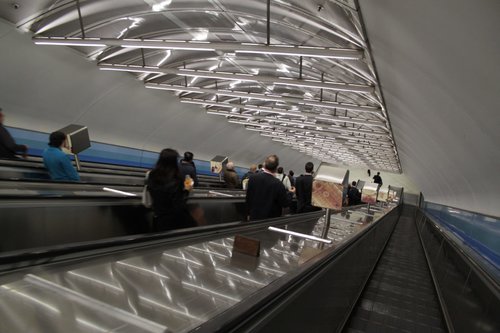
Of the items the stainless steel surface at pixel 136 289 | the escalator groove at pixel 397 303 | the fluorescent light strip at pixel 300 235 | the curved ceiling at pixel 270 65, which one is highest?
the curved ceiling at pixel 270 65

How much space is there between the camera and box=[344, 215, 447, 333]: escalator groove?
15.1ft

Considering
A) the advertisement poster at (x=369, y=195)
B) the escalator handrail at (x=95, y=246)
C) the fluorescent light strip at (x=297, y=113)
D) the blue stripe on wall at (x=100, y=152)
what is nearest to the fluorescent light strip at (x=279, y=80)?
the advertisement poster at (x=369, y=195)

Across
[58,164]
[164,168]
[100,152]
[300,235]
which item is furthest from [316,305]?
[100,152]

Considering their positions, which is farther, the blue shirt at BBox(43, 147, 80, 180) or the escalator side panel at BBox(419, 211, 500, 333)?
the blue shirt at BBox(43, 147, 80, 180)

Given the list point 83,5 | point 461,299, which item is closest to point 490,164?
point 461,299

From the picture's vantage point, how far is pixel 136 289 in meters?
1.75

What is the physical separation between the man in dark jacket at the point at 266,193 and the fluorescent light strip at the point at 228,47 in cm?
540

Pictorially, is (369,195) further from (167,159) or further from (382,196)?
(167,159)

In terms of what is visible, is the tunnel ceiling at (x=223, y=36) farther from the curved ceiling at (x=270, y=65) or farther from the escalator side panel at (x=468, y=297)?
the escalator side panel at (x=468, y=297)

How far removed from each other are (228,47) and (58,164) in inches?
245

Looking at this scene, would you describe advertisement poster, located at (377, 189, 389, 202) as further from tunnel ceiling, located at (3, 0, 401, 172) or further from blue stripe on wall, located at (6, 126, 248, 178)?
blue stripe on wall, located at (6, 126, 248, 178)

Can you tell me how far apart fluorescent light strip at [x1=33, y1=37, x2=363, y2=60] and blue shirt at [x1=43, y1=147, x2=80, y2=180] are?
6020 millimetres

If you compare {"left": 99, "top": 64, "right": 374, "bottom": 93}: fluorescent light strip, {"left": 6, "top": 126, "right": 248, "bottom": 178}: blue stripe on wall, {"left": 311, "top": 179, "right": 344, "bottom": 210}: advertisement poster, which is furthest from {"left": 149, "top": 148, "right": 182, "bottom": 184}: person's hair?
{"left": 6, "top": 126, "right": 248, "bottom": 178}: blue stripe on wall

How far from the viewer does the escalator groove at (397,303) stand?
460cm
